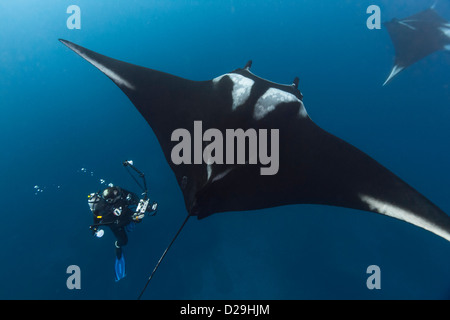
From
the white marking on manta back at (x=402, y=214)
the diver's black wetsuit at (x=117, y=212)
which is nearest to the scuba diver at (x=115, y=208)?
the diver's black wetsuit at (x=117, y=212)

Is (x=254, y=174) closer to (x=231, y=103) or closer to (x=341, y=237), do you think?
(x=231, y=103)

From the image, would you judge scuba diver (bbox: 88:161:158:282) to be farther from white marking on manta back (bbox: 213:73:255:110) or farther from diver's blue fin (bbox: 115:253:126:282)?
white marking on manta back (bbox: 213:73:255:110)

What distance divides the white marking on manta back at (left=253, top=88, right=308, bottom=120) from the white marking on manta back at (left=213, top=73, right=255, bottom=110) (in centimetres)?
19

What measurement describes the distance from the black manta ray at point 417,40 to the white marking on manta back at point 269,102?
502 cm

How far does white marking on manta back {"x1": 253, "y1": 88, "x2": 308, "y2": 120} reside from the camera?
2.87m

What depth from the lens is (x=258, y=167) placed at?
2.66 meters

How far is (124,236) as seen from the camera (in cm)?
525

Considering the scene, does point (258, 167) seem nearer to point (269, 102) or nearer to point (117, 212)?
point (269, 102)

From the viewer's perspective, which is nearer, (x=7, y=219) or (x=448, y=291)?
(x=448, y=291)

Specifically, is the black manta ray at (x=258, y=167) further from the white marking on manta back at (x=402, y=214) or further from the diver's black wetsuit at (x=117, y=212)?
the diver's black wetsuit at (x=117, y=212)
